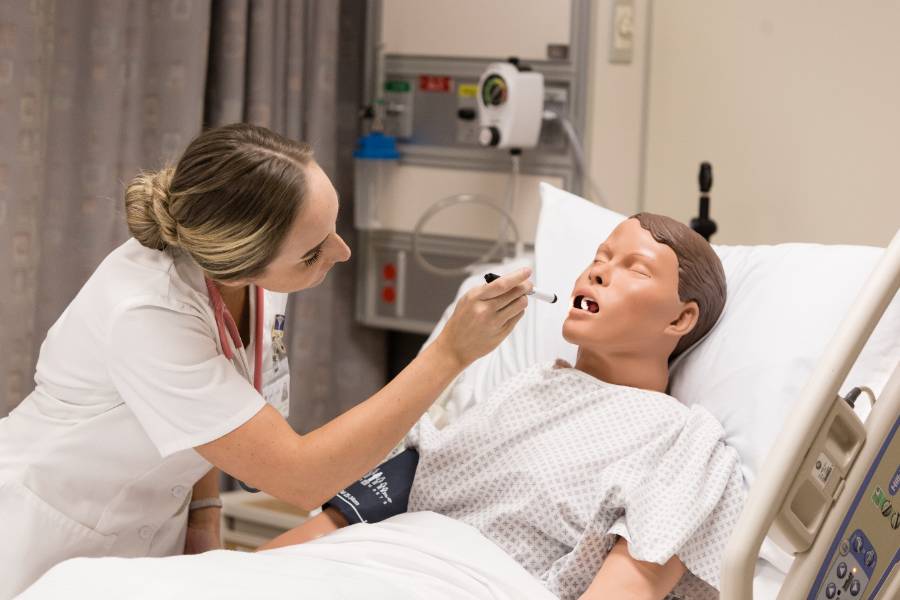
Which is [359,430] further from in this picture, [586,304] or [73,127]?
[73,127]

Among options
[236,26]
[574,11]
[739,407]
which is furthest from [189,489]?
[574,11]

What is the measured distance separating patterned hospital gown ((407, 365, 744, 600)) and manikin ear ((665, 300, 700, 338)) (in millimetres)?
116

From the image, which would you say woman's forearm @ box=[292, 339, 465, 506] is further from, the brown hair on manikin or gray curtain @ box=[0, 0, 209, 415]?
gray curtain @ box=[0, 0, 209, 415]

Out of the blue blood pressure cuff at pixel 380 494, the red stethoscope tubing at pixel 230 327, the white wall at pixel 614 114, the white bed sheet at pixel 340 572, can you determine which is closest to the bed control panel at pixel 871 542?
the white bed sheet at pixel 340 572

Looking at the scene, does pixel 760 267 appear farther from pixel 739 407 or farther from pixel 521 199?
pixel 521 199

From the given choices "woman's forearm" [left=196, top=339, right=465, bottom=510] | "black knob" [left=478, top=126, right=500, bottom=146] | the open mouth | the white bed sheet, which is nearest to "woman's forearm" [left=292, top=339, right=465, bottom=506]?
"woman's forearm" [left=196, top=339, right=465, bottom=510]

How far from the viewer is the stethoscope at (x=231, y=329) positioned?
5.32ft

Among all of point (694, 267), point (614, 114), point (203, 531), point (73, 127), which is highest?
point (614, 114)

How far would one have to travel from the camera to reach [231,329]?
1662 millimetres

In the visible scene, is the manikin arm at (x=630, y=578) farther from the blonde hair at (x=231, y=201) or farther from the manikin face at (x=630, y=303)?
the blonde hair at (x=231, y=201)

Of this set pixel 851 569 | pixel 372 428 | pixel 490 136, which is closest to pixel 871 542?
pixel 851 569

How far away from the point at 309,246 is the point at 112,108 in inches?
52.2

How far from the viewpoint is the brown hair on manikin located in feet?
6.04

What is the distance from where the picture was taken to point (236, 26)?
3.00 meters
